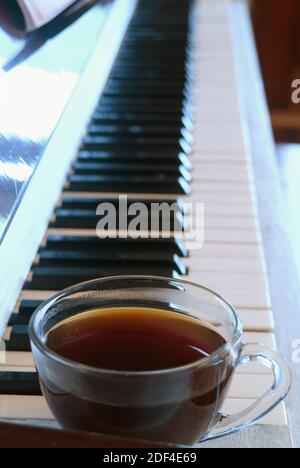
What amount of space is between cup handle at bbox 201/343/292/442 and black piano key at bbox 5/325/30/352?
19 cm

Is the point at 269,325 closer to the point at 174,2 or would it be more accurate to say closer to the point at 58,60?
the point at 58,60

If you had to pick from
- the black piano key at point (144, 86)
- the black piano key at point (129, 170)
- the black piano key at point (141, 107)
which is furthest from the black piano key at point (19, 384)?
the black piano key at point (144, 86)

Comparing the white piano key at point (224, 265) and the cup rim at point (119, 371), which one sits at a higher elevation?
the cup rim at point (119, 371)

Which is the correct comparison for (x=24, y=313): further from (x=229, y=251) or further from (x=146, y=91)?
(x=146, y=91)

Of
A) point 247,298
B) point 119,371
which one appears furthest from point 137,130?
point 119,371

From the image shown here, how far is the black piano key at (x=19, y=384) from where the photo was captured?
55 cm

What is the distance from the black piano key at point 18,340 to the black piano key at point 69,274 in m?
0.09

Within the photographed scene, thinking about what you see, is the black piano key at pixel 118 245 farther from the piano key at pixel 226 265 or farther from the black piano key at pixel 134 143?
the black piano key at pixel 134 143

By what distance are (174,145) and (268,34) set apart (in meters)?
2.50

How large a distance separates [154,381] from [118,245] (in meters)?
0.39

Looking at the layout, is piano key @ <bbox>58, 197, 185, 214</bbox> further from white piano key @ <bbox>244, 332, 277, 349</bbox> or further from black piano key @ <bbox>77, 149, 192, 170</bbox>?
white piano key @ <bbox>244, 332, 277, 349</bbox>

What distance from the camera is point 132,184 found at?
3.19 feet

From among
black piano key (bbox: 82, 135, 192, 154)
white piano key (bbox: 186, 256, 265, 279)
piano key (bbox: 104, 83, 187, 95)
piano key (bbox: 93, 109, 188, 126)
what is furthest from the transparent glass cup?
piano key (bbox: 104, 83, 187, 95)

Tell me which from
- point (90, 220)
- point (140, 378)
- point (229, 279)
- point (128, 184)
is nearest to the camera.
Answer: point (140, 378)
